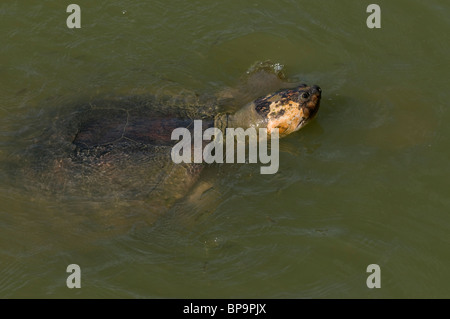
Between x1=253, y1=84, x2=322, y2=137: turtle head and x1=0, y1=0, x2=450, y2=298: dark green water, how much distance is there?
0.67ft

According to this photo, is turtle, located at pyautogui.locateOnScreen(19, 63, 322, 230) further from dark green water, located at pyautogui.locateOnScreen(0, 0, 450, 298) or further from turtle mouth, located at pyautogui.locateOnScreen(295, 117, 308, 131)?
dark green water, located at pyautogui.locateOnScreen(0, 0, 450, 298)

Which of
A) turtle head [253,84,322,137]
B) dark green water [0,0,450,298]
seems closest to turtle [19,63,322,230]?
turtle head [253,84,322,137]

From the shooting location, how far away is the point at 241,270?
5.64m

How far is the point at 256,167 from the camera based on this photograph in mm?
6629

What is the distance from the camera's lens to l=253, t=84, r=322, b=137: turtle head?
22.7 feet

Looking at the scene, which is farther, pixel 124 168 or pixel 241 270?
pixel 124 168

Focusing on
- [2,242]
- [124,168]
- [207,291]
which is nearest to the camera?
[207,291]

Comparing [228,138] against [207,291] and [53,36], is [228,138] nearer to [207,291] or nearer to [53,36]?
[207,291]

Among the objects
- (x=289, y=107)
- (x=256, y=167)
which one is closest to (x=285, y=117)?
(x=289, y=107)

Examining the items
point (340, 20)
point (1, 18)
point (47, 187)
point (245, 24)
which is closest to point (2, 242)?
point (47, 187)

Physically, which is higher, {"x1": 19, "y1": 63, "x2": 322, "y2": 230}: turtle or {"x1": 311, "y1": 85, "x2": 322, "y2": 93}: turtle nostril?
{"x1": 311, "y1": 85, "x2": 322, "y2": 93}: turtle nostril

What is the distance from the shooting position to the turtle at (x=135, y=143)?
6207mm

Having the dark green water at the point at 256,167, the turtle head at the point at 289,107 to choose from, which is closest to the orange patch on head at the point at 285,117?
the turtle head at the point at 289,107

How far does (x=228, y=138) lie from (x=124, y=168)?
4.89 ft
